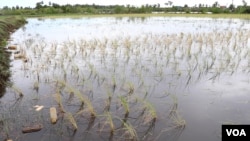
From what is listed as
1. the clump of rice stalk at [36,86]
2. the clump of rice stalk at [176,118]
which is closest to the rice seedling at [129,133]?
the clump of rice stalk at [176,118]

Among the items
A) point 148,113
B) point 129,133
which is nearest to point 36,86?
point 148,113

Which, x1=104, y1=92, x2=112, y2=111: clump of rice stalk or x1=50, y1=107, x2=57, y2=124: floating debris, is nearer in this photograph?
x1=50, y1=107, x2=57, y2=124: floating debris

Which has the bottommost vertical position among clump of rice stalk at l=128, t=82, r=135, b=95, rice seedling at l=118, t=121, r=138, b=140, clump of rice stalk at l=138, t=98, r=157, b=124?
rice seedling at l=118, t=121, r=138, b=140

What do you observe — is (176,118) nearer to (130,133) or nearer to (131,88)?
(130,133)

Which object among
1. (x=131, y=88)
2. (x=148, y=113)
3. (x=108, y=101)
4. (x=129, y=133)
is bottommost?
(x=129, y=133)

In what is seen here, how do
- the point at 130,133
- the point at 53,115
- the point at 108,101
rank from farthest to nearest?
1. the point at 108,101
2. the point at 53,115
3. the point at 130,133

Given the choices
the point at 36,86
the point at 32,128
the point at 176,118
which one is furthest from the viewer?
the point at 36,86

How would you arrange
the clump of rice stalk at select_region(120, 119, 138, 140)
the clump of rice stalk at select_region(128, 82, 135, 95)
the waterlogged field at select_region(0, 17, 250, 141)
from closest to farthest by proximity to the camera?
the clump of rice stalk at select_region(120, 119, 138, 140) → the waterlogged field at select_region(0, 17, 250, 141) → the clump of rice stalk at select_region(128, 82, 135, 95)

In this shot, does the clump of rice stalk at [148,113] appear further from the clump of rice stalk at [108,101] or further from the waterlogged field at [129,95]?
the clump of rice stalk at [108,101]

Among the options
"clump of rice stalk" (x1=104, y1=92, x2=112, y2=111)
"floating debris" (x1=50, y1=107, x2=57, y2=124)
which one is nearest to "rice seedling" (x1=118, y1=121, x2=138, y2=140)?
"clump of rice stalk" (x1=104, y1=92, x2=112, y2=111)

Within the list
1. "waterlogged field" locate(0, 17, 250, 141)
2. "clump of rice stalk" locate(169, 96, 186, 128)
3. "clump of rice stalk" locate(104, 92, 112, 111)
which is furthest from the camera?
"clump of rice stalk" locate(104, 92, 112, 111)

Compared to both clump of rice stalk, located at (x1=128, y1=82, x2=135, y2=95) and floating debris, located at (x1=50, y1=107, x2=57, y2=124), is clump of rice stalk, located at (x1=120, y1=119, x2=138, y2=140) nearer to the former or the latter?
floating debris, located at (x1=50, y1=107, x2=57, y2=124)

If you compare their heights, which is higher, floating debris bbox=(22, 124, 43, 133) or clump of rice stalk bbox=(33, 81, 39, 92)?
clump of rice stalk bbox=(33, 81, 39, 92)

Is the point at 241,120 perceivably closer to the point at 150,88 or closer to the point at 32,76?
the point at 150,88
